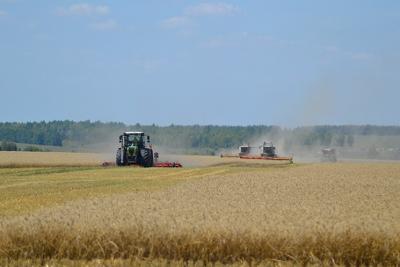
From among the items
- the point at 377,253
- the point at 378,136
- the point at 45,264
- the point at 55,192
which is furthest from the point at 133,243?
the point at 378,136

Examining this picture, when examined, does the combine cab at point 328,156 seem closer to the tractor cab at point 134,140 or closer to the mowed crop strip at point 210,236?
the tractor cab at point 134,140

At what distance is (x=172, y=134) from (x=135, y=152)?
109 meters

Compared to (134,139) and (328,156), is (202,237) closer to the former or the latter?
(134,139)

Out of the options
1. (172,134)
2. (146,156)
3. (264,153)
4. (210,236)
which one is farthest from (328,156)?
(172,134)

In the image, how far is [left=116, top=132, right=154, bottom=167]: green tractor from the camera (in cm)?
4428

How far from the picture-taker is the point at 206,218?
1292 centimetres

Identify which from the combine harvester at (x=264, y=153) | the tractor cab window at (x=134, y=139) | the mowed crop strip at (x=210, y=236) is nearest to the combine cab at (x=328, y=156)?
the combine harvester at (x=264, y=153)

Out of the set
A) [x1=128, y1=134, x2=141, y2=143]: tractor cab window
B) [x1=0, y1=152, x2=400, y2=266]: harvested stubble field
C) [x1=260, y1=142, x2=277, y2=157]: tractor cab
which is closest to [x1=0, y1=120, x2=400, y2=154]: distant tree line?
[x1=260, y1=142, x2=277, y2=157]: tractor cab

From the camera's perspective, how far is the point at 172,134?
154m

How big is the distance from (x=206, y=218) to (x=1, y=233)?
3.54 metres

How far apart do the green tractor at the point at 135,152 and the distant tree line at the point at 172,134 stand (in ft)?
184

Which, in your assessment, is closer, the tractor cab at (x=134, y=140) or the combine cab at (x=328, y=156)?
the tractor cab at (x=134, y=140)

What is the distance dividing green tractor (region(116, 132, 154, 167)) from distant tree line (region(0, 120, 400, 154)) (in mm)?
56221

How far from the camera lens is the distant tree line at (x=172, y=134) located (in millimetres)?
119688
